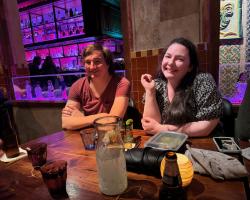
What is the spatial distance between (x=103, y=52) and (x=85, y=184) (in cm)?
142

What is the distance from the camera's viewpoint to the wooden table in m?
0.80

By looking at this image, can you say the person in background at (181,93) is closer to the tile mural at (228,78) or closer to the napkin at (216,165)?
the napkin at (216,165)

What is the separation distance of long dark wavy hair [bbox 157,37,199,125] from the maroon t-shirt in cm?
50

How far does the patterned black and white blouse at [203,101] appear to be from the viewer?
1535 mm

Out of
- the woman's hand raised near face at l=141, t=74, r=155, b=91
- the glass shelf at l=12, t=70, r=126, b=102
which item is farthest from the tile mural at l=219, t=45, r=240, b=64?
the woman's hand raised near face at l=141, t=74, r=155, b=91

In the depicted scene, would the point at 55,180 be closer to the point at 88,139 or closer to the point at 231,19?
the point at 88,139

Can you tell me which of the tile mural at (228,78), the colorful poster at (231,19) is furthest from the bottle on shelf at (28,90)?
the colorful poster at (231,19)

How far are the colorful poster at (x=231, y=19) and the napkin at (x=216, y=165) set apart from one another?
3881 millimetres

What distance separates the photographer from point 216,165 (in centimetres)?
90

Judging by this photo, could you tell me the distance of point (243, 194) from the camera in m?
0.77

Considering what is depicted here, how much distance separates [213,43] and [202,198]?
1878mm

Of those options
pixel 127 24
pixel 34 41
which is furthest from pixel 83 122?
pixel 34 41

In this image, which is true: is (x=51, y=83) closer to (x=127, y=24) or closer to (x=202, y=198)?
(x=127, y=24)

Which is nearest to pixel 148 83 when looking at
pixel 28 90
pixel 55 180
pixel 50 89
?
pixel 55 180
